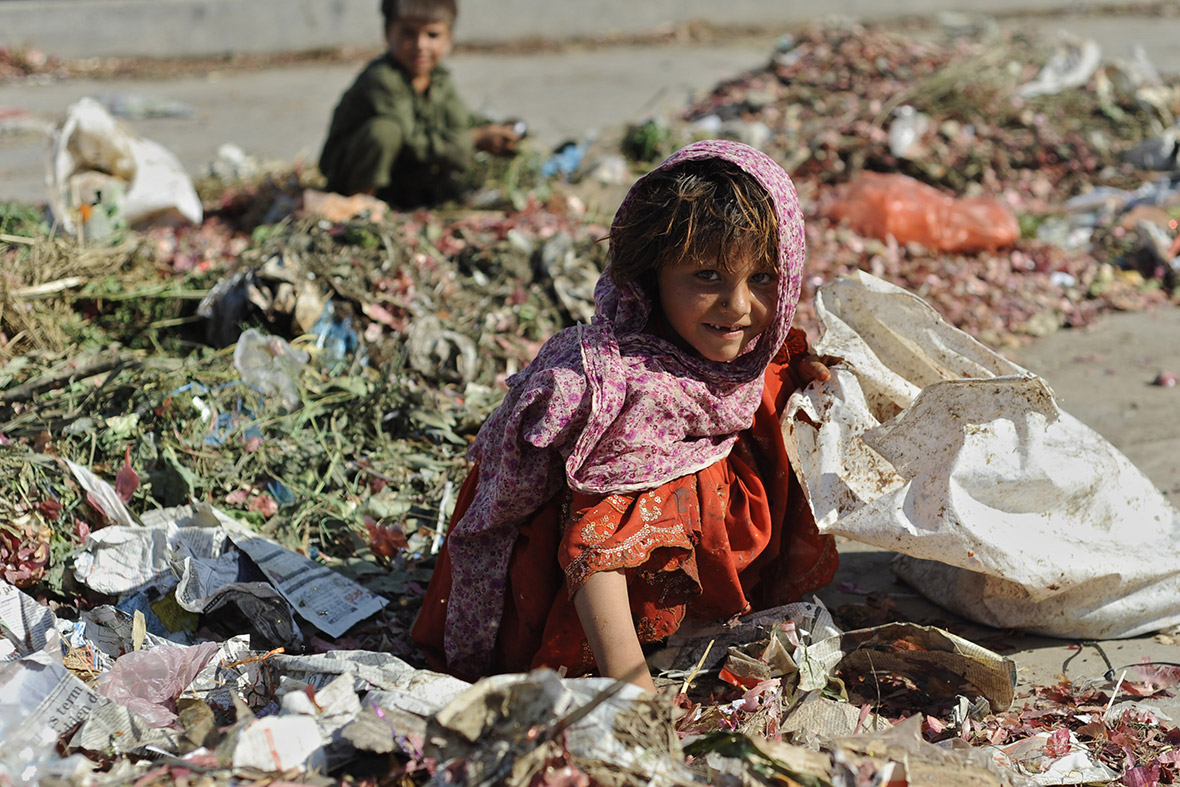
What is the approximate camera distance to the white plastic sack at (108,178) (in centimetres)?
448

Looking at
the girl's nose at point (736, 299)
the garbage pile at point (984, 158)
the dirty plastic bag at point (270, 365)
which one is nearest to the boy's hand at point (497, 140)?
the garbage pile at point (984, 158)

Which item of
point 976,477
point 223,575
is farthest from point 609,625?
point 223,575

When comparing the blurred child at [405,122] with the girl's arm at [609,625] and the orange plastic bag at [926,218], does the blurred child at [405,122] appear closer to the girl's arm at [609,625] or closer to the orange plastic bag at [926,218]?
the orange plastic bag at [926,218]

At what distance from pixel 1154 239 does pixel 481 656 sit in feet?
12.7

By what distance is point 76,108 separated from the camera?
473cm

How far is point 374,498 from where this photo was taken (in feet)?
9.89

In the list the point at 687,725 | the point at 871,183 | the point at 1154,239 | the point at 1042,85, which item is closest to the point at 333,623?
the point at 687,725

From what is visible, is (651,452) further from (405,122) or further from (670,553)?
(405,122)

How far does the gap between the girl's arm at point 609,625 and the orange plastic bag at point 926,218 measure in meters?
3.42

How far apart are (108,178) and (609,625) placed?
379 cm

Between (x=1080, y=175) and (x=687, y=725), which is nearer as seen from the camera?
(x=687, y=725)

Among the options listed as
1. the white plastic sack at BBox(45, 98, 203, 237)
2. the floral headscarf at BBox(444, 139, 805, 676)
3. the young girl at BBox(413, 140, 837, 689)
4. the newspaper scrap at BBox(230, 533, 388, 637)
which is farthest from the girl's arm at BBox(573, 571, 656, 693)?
the white plastic sack at BBox(45, 98, 203, 237)

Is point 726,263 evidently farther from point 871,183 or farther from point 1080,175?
point 1080,175

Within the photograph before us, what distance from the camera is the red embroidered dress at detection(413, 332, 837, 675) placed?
6.63 feet
